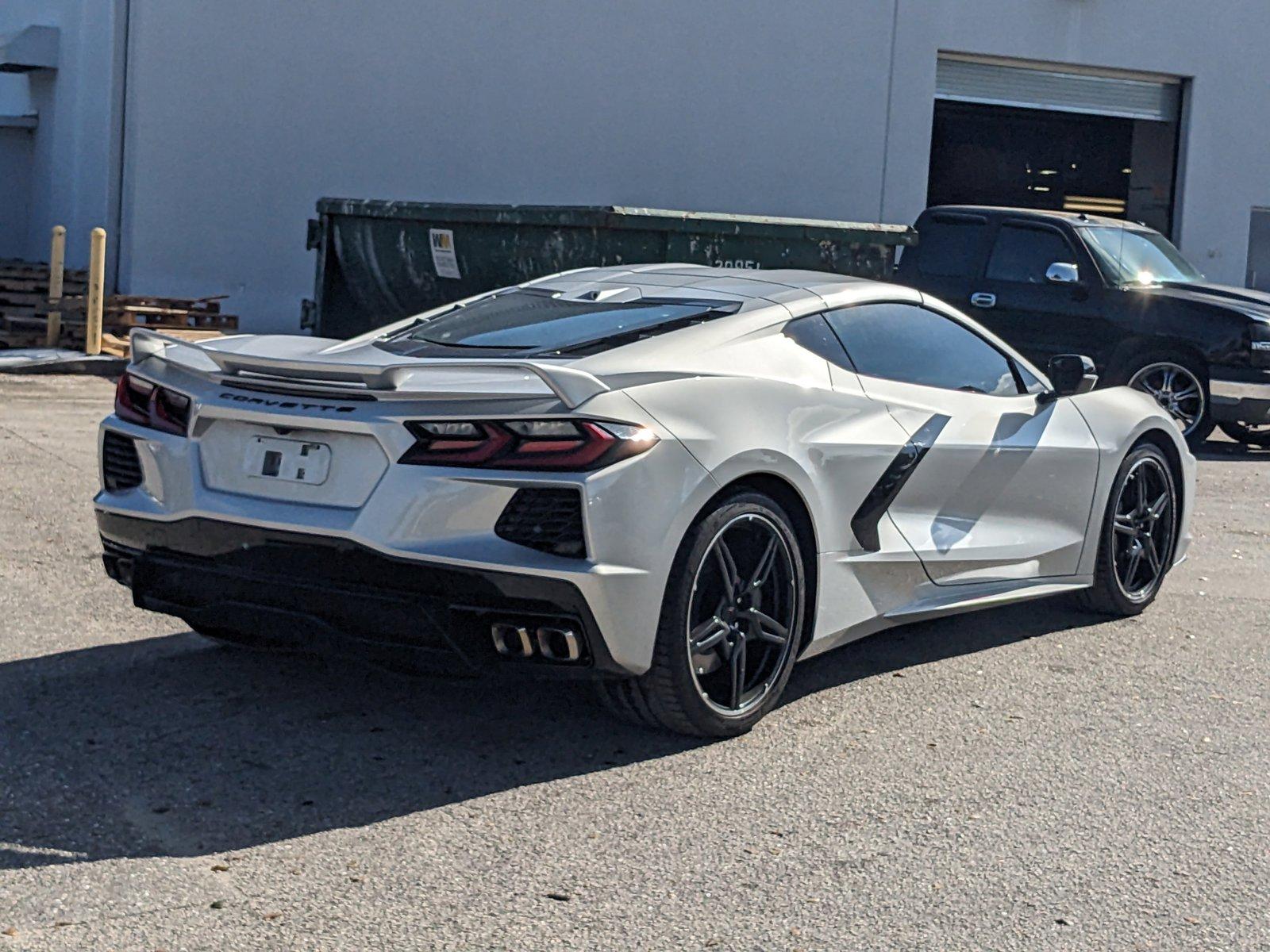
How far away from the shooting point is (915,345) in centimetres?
602

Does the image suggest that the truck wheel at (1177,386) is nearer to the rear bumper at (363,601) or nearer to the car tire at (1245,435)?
the car tire at (1245,435)

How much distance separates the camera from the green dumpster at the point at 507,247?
38.5 ft

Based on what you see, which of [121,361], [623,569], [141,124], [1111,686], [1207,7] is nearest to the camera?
[623,569]

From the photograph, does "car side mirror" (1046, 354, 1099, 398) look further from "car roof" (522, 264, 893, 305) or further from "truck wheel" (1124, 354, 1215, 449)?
"truck wheel" (1124, 354, 1215, 449)

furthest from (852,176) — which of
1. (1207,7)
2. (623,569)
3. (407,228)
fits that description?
(623,569)

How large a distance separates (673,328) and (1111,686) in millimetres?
2007

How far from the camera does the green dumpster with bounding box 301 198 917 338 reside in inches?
462

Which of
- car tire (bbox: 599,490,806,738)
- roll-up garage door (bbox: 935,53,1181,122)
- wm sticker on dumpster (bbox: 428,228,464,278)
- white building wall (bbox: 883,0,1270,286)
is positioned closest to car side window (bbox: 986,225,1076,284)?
wm sticker on dumpster (bbox: 428,228,464,278)

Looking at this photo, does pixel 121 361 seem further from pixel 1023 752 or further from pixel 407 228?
pixel 1023 752

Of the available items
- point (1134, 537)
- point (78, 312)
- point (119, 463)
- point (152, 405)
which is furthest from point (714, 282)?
point (78, 312)

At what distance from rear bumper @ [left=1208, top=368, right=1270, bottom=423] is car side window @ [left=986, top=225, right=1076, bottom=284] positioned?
1520 millimetres

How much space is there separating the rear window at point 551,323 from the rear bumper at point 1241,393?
8676 mm

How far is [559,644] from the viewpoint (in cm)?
452

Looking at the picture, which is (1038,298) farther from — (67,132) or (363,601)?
(67,132)
